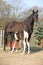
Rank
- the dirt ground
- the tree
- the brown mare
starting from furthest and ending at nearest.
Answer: the tree < the brown mare < the dirt ground

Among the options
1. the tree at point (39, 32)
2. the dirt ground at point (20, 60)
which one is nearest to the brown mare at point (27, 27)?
the dirt ground at point (20, 60)

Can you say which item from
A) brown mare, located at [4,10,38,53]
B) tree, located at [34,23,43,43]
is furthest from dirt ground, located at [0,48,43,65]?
tree, located at [34,23,43,43]

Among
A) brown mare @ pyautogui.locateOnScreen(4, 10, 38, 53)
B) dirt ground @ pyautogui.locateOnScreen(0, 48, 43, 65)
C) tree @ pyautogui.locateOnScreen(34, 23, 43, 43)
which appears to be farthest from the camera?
tree @ pyautogui.locateOnScreen(34, 23, 43, 43)

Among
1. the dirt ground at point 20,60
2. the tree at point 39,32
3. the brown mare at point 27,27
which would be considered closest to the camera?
the dirt ground at point 20,60

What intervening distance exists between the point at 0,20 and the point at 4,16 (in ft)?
3.11

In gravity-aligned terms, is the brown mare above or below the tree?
above

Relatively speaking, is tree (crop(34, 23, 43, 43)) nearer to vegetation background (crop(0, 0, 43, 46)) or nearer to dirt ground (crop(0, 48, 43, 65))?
vegetation background (crop(0, 0, 43, 46))

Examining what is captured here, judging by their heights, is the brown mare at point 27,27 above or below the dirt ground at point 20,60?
above

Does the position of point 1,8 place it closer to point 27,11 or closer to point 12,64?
point 27,11

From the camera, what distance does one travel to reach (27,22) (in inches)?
427

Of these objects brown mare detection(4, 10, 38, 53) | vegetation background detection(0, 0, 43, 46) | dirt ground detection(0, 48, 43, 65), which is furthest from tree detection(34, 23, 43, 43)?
dirt ground detection(0, 48, 43, 65)

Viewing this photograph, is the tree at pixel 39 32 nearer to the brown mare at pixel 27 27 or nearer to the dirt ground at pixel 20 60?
the brown mare at pixel 27 27

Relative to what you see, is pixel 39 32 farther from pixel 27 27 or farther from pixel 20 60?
pixel 20 60

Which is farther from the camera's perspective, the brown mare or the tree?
the tree
